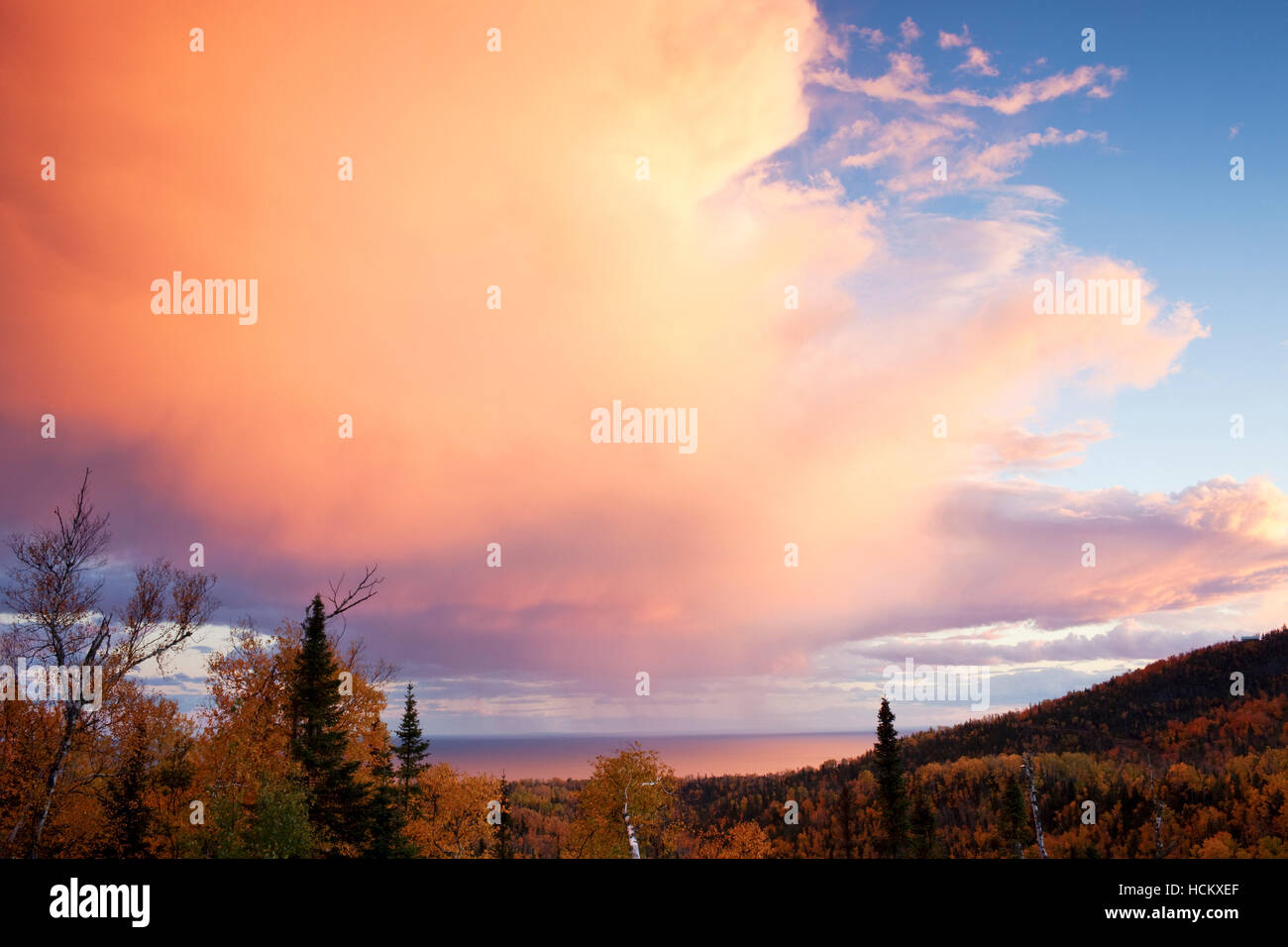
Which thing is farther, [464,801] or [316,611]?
[464,801]

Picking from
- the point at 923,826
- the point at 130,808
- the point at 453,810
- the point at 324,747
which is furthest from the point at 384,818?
the point at 923,826

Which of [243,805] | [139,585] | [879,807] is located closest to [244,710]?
[243,805]

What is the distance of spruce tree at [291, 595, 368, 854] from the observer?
5216 centimetres

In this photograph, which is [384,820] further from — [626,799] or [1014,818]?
[1014,818]

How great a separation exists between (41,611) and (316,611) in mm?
19153

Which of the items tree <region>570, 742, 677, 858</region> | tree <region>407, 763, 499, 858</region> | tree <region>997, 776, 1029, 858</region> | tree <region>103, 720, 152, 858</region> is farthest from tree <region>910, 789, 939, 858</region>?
tree <region>103, 720, 152, 858</region>

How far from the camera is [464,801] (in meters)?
67.6

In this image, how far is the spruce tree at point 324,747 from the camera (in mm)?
52156

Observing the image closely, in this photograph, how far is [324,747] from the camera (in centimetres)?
5288

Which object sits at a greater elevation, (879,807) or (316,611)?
(316,611)

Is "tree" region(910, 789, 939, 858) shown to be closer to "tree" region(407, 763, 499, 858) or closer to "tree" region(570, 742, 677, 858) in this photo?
"tree" region(570, 742, 677, 858)

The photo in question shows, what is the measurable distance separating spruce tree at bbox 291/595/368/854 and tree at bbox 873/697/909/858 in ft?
217

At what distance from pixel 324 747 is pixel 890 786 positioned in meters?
71.3
